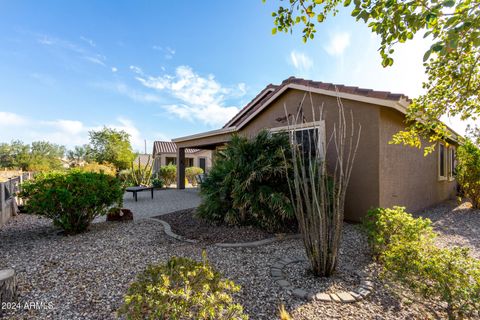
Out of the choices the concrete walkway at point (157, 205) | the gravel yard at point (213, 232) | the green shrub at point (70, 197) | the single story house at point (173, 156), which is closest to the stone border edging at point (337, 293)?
the gravel yard at point (213, 232)

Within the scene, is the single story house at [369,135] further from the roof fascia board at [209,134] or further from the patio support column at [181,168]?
the patio support column at [181,168]

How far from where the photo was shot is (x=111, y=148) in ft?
85.1

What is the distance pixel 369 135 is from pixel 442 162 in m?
7.26

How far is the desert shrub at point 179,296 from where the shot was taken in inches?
71.3

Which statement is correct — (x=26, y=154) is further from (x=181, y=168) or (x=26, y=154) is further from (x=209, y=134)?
(x=209, y=134)

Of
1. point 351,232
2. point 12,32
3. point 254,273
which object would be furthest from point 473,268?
point 12,32

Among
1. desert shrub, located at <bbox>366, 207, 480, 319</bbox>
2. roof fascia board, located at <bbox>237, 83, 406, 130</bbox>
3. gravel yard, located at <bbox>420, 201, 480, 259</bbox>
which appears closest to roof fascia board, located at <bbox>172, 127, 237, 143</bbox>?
roof fascia board, located at <bbox>237, 83, 406, 130</bbox>

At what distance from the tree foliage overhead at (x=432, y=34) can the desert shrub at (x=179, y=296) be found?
105 inches

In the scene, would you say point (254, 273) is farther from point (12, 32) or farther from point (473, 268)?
point (12, 32)

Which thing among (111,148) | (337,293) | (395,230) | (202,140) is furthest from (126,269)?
(111,148)

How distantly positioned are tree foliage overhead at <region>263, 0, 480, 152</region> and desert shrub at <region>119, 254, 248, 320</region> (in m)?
2.67

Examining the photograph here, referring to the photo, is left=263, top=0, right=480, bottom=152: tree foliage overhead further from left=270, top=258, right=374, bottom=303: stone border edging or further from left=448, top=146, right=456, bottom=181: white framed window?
A: left=448, top=146, right=456, bottom=181: white framed window

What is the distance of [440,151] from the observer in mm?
10031

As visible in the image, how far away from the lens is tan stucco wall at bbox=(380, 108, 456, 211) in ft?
20.0
